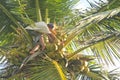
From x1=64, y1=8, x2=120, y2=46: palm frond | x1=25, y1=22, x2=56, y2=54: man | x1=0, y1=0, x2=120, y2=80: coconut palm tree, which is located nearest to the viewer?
x1=64, y1=8, x2=120, y2=46: palm frond

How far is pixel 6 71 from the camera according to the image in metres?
6.06

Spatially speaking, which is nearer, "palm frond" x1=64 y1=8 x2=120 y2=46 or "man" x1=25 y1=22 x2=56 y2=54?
"palm frond" x1=64 y1=8 x2=120 y2=46

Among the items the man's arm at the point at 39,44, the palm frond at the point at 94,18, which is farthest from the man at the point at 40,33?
the palm frond at the point at 94,18

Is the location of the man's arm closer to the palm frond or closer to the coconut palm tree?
the coconut palm tree

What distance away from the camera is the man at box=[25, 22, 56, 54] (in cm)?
586

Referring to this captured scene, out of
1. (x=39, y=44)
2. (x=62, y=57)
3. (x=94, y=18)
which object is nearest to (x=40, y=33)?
(x=39, y=44)

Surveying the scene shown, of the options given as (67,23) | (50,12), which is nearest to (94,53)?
(67,23)

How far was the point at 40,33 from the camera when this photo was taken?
606 cm

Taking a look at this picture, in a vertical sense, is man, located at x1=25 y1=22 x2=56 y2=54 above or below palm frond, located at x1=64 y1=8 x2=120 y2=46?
below

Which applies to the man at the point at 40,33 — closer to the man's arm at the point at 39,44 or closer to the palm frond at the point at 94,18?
the man's arm at the point at 39,44

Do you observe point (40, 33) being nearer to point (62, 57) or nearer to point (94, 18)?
point (62, 57)

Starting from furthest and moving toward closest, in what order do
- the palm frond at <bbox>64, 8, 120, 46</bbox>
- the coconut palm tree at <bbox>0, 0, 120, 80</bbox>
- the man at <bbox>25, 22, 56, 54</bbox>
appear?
the man at <bbox>25, 22, 56, 54</bbox>, the coconut palm tree at <bbox>0, 0, 120, 80</bbox>, the palm frond at <bbox>64, 8, 120, 46</bbox>

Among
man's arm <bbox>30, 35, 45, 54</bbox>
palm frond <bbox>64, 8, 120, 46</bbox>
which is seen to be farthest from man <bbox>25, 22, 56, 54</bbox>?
palm frond <bbox>64, 8, 120, 46</bbox>

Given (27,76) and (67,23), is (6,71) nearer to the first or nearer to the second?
(27,76)
